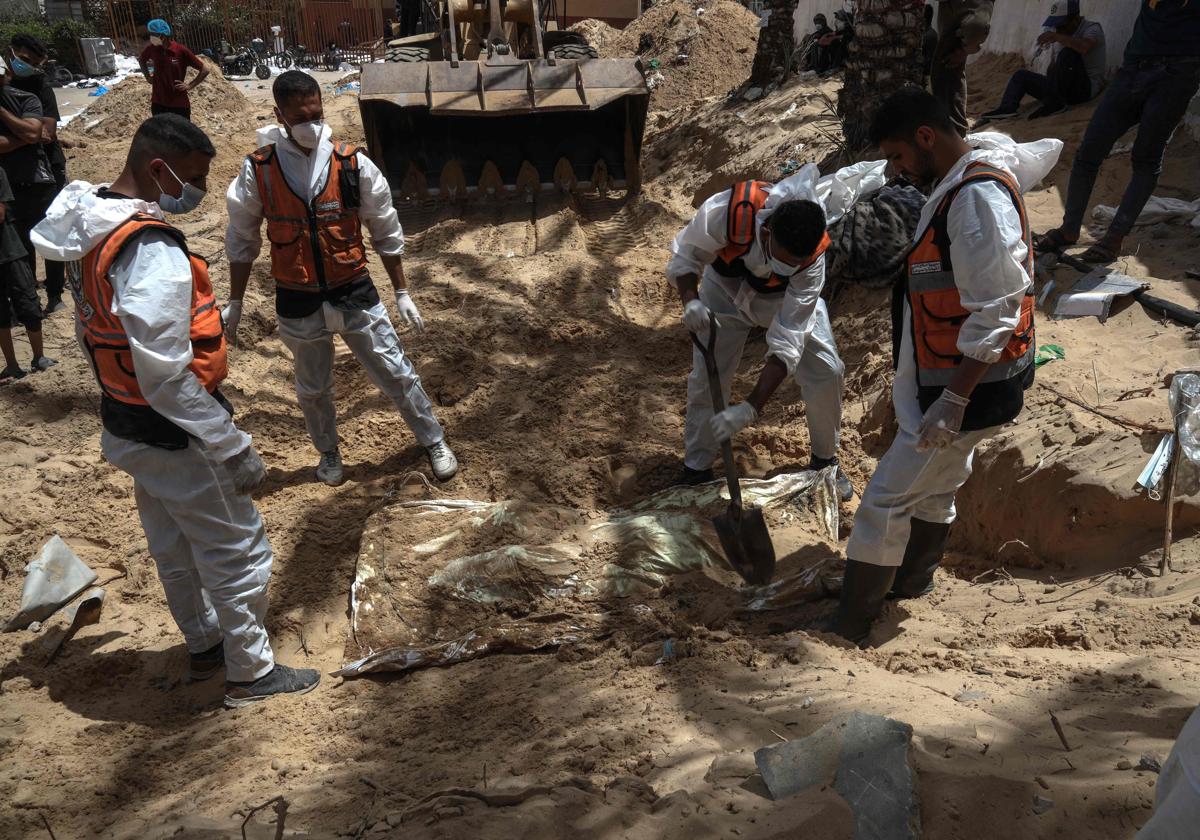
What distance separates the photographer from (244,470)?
2998 millimetres

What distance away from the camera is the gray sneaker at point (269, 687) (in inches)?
127

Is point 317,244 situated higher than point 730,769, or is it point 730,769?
point 317,244

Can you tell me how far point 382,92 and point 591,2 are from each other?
14737 mm

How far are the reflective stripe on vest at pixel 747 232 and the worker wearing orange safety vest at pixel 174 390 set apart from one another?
208cm

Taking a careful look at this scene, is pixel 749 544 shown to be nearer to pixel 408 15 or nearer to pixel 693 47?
pixel 693 47

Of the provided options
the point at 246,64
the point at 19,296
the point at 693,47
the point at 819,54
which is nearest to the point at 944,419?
the point at 19,296

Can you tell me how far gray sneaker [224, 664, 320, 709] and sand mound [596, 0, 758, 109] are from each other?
11.3m

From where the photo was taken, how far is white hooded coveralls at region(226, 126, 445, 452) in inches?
161

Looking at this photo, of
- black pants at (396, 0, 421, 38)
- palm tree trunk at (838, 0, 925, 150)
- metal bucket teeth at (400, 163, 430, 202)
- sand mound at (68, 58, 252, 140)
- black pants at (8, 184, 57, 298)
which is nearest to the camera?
black pants at (8, 184, 57, 298)

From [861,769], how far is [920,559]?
4.83 ft

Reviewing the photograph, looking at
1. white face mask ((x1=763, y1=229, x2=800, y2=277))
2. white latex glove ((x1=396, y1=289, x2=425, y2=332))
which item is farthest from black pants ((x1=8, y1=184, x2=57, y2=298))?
white face mask ((x1=763, y1=229, x2=800, y2=277))

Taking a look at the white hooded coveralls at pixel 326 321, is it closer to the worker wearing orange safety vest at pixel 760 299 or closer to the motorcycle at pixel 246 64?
the worker wearing orange safety vest at pixel 760 299

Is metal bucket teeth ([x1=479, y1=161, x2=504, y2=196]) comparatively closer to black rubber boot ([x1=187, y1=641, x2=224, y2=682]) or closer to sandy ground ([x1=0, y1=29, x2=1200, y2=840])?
sandy ground ([x1=0, y1=29, x2=1200, y2=840])

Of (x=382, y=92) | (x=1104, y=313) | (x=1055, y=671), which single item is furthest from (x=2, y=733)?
(x=382, y=92)
